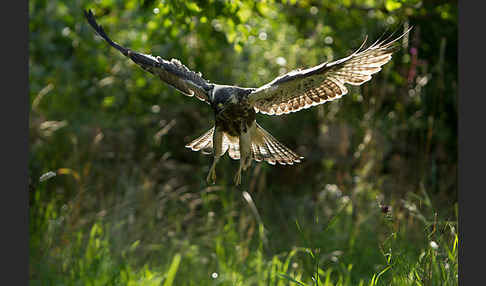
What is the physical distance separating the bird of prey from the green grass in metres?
0.98

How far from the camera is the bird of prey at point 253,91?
2.80 m

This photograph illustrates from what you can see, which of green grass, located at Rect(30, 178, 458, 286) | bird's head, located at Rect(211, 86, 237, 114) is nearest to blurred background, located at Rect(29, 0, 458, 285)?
green grass, located at Rect(30, 178, 458, 286)

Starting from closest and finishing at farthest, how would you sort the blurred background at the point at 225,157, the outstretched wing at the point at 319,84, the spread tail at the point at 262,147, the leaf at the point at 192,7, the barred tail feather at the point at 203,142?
the outstretched wing at the point at 319,84 < the spread tail at the point at 262,147 < the barred tail feather at the point at 203,142 < the leaf at the point at 192,7 < the blurred background at the point at 225,157

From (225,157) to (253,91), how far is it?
337cm

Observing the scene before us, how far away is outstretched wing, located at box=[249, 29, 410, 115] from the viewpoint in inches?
108

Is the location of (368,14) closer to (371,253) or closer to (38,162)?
(371,253)

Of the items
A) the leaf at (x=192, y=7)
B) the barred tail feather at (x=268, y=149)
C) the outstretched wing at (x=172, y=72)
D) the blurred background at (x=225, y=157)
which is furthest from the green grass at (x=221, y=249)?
the leaf at (x=192, y=7)

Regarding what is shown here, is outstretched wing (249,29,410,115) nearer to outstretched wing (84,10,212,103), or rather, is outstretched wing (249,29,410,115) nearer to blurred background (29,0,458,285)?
outstretched wing (84,10,212,103)

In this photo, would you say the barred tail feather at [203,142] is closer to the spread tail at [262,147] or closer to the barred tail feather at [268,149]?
the spread tail at [262,147]

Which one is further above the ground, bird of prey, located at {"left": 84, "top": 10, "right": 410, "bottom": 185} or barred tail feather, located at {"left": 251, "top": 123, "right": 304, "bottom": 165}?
bird of prey, located at {"left": 84, "top": 10, "right": 410, "bottom": 185}

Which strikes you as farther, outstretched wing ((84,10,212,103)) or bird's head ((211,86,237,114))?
outstretched wing ((84,10,212,103))

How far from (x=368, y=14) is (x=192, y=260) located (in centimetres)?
404

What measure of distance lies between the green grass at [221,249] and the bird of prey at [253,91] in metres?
0.98

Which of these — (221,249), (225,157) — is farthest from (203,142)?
(225,157)
